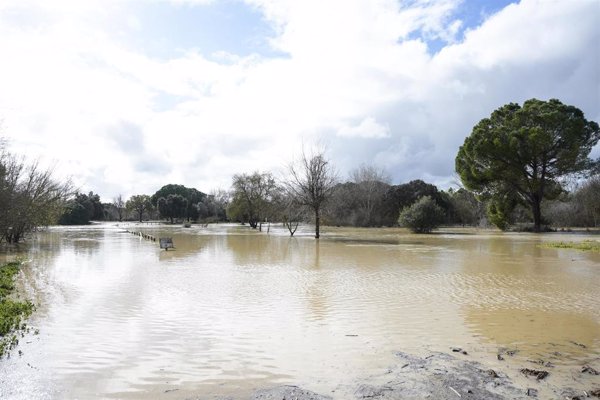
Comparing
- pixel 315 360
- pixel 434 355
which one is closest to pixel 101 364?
pixel 315 360

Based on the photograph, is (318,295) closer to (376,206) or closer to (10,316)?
(10,316)

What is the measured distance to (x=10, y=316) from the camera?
8.37m

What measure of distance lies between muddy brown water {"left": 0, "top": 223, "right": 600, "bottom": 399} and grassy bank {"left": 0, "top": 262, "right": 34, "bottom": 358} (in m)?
0.22

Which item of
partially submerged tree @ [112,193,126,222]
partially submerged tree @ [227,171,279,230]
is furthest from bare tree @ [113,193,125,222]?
partially submerged tree @ [227,171,279,230]

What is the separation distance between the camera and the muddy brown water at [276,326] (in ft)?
18.7

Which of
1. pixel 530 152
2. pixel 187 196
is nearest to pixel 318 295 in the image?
pixel 530 152

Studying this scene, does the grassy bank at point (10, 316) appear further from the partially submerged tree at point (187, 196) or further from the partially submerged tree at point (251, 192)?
the partially submerged tree at point (187, 196)

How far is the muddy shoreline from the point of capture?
16.6 feet

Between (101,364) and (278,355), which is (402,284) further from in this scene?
(101,364)

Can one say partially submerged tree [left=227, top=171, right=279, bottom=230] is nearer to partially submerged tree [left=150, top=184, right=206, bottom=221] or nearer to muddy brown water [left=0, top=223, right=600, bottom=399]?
partially submerged tree [left=150, top=184, right=206, bottom=221]

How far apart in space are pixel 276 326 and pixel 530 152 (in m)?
42.5

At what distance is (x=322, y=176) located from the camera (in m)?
38.0

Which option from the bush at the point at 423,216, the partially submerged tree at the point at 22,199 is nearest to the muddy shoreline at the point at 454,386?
the partially submerged tree at the point at 22,199

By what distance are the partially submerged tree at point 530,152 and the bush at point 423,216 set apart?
249 inches
